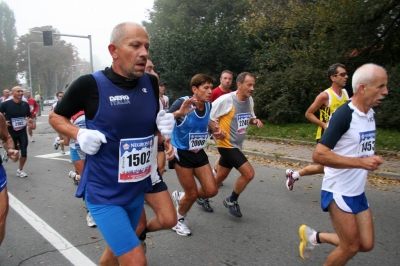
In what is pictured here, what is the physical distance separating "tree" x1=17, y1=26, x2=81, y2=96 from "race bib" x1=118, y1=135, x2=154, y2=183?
71.8 m

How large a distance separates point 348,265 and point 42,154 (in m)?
9.74

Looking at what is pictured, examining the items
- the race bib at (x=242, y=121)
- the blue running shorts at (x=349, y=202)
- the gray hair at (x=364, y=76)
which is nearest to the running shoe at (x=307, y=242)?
the blue running shorts at (x=349, y=202)

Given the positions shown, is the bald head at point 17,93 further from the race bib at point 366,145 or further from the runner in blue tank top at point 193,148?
the race bib at point 366,145

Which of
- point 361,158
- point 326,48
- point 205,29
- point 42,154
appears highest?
point 205,29

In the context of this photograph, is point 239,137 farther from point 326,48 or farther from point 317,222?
point 326,48

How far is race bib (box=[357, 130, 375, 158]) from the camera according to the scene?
9.30 ft

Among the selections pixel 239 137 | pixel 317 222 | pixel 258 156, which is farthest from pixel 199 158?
pixel 258 156

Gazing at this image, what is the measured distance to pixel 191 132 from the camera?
14.5 ft

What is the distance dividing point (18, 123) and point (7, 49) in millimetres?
76633

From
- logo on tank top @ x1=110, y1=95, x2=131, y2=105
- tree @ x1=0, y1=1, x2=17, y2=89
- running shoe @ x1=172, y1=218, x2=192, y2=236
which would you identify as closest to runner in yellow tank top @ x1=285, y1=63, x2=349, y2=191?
running shoe @ x1=172, y1=218, x2=192, y2=236

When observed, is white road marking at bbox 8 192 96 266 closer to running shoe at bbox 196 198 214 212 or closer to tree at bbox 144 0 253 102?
running shoe at bbox 196 198 214 212

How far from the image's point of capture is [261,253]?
3889 millimetres

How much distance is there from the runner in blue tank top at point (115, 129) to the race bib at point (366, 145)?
64.3 inches

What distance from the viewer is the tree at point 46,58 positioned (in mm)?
68562
